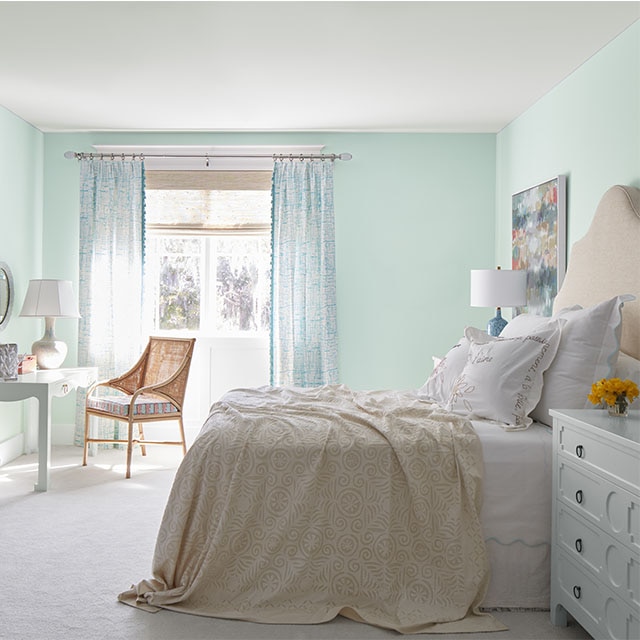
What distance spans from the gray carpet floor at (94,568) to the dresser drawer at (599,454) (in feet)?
2.23

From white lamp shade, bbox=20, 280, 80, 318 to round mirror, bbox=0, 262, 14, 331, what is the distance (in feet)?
0.40

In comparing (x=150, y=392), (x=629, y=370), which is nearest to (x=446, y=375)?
(x=629, y=370)

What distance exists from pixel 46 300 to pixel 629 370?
3957 millimetres

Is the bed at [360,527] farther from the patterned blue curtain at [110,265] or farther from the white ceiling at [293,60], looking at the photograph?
the patterned blue curtain at [110,265]

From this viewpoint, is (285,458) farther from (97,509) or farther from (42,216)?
(42,216)

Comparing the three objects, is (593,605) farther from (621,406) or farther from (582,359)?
(582,359)

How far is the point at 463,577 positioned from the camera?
2605mm

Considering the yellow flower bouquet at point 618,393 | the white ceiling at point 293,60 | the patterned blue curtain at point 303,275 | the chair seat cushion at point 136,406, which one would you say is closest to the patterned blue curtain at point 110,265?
the white ceiling at point 293,60

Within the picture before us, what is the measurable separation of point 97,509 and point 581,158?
3466mm

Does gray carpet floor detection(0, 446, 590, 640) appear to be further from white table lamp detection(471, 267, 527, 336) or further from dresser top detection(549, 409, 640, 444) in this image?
white table lamp detection(471, 267, 527, 336)

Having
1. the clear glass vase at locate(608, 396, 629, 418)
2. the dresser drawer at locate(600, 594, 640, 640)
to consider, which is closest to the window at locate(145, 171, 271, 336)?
the clear glass vase at locate(608, 396, 629, 418)

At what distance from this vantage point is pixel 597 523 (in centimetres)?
223

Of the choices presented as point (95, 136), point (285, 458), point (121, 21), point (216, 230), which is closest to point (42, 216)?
point (95, 136)

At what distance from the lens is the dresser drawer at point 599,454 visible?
2031 mm
